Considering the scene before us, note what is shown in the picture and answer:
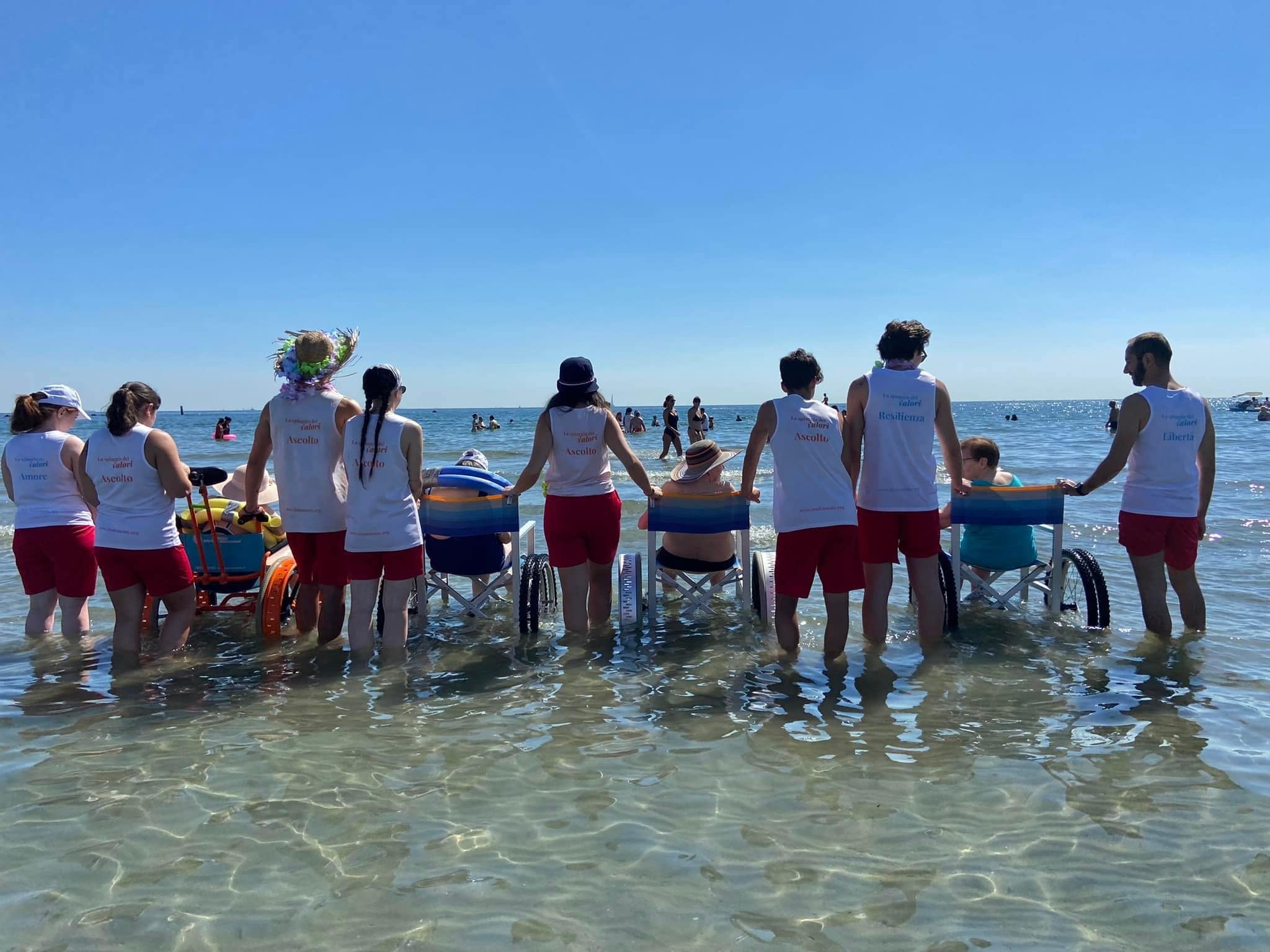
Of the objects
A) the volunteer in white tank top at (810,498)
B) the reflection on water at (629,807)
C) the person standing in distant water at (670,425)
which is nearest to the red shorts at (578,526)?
the reflection on water at (629,807)

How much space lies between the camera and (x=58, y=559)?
5.61 metres

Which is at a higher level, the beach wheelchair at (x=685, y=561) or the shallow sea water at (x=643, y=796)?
the beach wheelchair at (x=685, y=561)

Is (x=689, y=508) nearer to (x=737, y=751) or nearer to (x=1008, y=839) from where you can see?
(x=737, y=751)

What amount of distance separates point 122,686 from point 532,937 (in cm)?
342

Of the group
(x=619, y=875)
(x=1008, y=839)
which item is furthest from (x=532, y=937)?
(x=1008, y=839)

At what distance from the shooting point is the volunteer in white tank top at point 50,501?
5480 millimetres

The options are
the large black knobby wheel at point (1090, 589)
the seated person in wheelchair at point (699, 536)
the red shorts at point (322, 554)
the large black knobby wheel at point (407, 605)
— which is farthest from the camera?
the seated person in wheelchair at point (699, 536)

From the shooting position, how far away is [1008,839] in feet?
10.1

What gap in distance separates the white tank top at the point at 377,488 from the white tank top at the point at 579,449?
0.98 m

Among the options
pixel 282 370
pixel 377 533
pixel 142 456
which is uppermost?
pixel 282 370

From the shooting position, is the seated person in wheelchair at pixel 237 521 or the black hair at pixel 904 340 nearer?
the black hair at pixel 904 340

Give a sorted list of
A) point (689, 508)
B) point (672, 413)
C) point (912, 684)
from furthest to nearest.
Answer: point (672, 413)
point (689, 508)
point (912, 684)

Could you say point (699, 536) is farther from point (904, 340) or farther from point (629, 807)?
point (629, 807)

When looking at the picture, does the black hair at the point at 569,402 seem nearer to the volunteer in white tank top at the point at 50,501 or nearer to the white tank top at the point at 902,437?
the white tank top at the point at 902,437
